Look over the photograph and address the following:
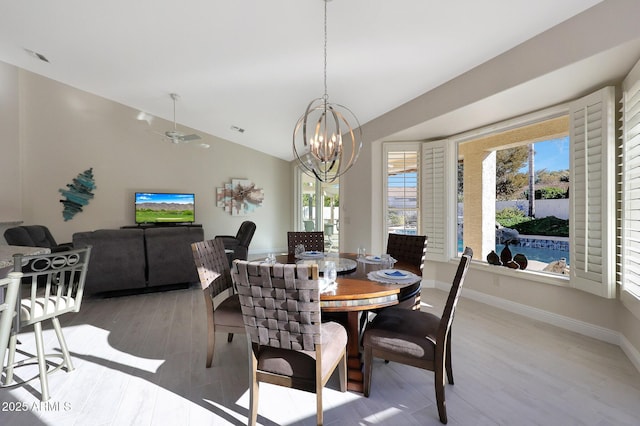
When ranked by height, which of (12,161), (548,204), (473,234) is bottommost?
(473,234)

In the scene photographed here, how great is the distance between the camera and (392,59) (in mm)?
2947

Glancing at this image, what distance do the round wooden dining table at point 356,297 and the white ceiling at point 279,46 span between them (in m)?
2.05

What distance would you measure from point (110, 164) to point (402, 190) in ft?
20.1

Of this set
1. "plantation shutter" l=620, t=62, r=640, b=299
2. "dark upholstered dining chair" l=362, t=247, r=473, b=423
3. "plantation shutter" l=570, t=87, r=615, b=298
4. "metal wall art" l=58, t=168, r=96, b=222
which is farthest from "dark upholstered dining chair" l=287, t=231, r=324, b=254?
"metal wall art" l=58, t=168, r=96, b=222

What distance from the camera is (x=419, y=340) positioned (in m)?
1.73

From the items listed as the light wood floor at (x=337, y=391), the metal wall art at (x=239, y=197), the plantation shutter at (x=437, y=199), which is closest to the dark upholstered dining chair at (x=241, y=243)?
the light wood floor at (x=337, y=391)

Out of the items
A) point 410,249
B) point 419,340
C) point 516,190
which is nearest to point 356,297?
point 419,340

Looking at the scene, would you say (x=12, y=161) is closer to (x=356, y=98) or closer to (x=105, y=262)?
(x=105, y=262)

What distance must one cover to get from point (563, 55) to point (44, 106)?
26.3 ft

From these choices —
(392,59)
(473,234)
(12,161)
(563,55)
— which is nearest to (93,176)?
(12,161)

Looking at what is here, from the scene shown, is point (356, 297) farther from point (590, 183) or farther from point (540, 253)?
point (540, 253)

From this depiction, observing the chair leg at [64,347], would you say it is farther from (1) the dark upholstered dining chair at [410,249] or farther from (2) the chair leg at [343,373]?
(1) the dark upholstered dining chair at [410,249]

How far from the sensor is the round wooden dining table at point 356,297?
1.72 m

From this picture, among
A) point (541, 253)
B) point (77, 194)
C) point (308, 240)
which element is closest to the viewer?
point (541, 253)
